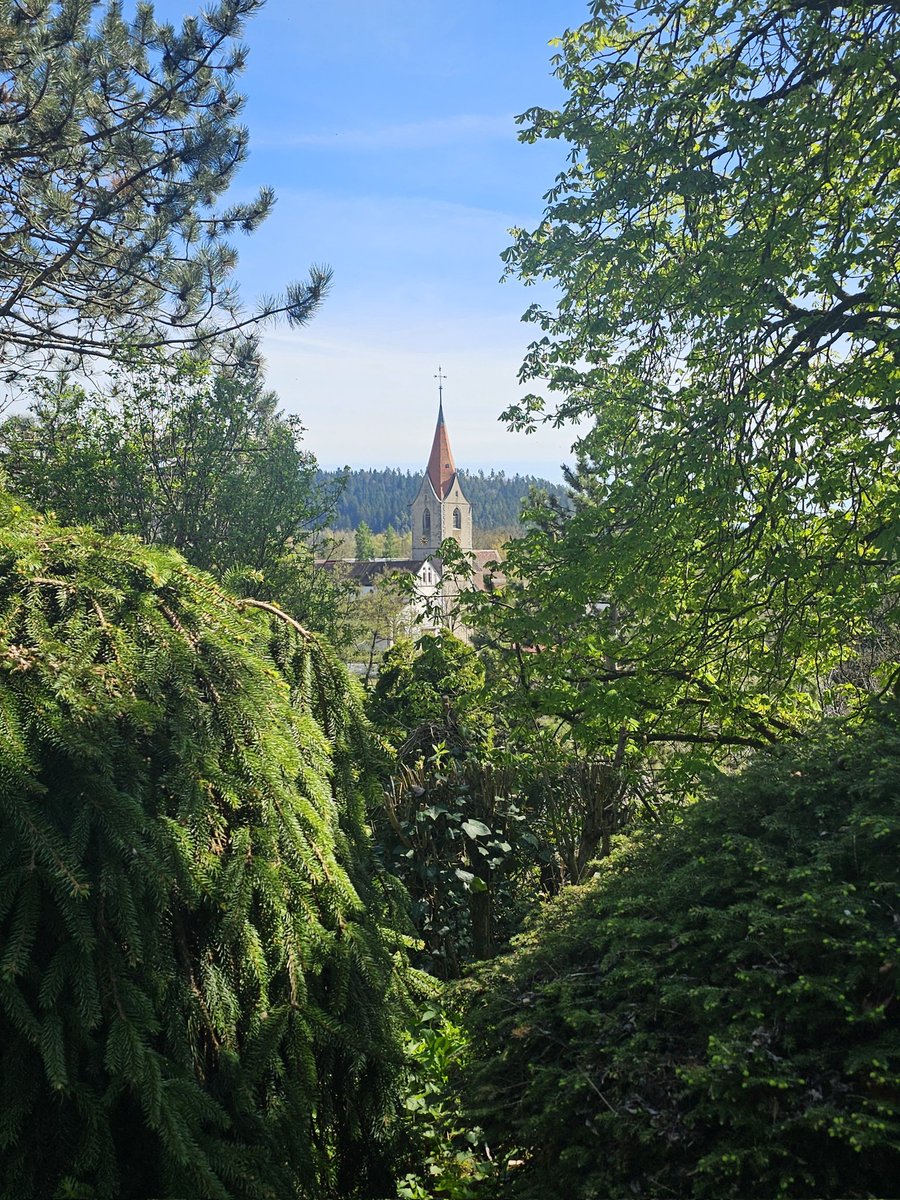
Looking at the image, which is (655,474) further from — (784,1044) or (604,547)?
(784,1044)

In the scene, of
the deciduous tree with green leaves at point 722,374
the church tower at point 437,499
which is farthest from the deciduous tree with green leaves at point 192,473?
the church tower at point 437,499

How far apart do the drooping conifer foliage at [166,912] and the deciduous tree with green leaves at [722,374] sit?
3.39 meters

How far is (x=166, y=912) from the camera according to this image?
1.95 meters

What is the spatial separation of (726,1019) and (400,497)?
15272 cm

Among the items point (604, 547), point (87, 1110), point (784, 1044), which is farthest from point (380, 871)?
point (604, 547)

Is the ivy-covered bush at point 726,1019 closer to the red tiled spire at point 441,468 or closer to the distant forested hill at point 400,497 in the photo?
the red tiled spire at point 441,468

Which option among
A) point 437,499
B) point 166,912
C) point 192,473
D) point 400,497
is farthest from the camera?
point 400,497

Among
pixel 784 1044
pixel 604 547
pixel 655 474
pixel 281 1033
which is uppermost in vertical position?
pixel 655 474

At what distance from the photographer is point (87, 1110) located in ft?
5.51

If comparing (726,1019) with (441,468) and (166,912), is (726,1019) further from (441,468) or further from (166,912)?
(441,468)

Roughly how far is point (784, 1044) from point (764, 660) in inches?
175

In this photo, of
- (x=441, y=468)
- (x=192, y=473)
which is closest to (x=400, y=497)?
(x=441, y=468)

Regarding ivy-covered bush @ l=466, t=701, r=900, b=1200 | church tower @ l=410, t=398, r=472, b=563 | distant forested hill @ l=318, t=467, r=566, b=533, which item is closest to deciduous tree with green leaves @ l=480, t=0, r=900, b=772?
ivy-covered bush @ l=466, t=701, r=900, b=1200

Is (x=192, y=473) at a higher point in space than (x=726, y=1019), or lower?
higher
